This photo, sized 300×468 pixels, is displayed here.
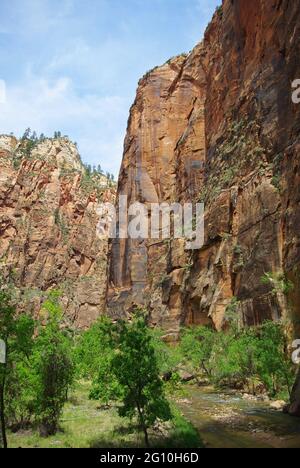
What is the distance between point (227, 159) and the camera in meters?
53.7

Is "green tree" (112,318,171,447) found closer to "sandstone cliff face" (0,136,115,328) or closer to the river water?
the river water

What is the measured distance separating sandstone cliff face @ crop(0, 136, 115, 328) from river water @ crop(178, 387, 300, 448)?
8009 centimetres

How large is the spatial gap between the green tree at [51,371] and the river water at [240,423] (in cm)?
626

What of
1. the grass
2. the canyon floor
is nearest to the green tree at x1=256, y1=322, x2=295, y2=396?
the canyon floor

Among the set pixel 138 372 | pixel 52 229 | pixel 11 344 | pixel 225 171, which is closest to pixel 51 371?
pixel 11 344

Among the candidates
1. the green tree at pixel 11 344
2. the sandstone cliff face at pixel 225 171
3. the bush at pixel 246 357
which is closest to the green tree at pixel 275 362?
the bush at pixel 246 357

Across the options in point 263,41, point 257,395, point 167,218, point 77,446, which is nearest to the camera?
point 77,446

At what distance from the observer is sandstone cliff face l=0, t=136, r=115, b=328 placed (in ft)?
358

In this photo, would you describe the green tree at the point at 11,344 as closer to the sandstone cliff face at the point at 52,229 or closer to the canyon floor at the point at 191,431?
the canyon floor at the point at 191,431

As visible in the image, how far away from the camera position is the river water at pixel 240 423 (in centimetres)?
1576

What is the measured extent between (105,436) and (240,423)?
686 cm

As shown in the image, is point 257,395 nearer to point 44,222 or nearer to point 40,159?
point 44,222

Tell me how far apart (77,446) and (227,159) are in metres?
44.3
